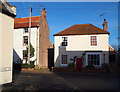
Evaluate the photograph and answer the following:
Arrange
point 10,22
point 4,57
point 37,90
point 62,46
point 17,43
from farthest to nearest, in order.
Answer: point 17,43, point 62,46, point 10,22, point 4,57, point 37,90

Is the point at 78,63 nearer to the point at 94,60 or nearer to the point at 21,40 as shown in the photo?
the point at 94,60

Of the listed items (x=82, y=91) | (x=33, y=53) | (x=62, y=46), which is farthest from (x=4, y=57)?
(x=33, y=53)

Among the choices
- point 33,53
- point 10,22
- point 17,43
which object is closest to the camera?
point 10,22

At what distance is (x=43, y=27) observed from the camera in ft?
92.7

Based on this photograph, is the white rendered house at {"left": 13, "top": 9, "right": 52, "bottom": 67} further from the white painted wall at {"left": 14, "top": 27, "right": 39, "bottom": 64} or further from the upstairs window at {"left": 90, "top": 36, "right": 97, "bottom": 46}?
the upstairs window at {"left": 90, "top": 36, "right": 97, "bottom": 46}

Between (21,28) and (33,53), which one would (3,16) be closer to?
(33,53)

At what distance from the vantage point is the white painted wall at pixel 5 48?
8.33 m

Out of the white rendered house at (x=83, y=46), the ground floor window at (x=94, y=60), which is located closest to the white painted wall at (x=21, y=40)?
the white rendered house at (x=83, y=46)

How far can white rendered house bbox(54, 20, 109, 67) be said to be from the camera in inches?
812

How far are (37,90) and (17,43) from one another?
1985 cm

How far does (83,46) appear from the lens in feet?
70.1

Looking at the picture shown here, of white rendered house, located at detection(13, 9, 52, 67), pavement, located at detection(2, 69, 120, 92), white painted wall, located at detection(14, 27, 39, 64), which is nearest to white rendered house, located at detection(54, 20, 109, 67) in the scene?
white rendered house, located at detection(13, 9, 52, 67)

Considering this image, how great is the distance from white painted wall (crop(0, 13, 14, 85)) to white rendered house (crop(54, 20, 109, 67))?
525 inches

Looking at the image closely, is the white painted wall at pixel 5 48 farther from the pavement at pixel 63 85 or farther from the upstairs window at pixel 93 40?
the upstairs window at pixel 93 40
